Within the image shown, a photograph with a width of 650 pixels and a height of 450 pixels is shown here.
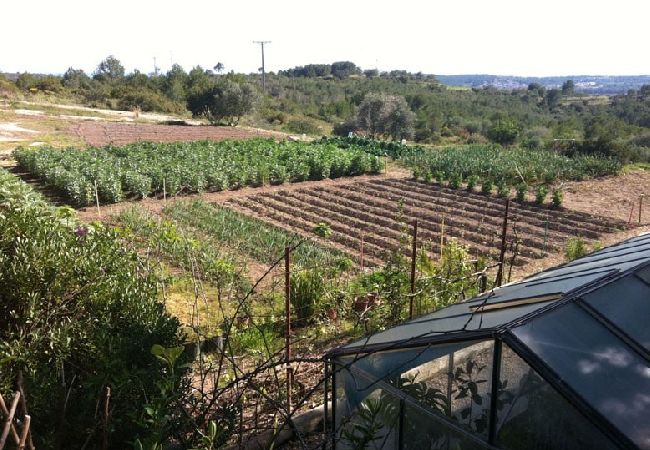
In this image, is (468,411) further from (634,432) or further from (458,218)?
(458,218)

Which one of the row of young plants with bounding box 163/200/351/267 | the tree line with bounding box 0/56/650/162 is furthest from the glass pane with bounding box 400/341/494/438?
the tree line with bounding box 0/56/650/162

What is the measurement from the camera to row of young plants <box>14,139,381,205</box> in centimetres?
1792

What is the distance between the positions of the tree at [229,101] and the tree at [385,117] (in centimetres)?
986

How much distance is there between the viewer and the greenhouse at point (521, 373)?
260 cm

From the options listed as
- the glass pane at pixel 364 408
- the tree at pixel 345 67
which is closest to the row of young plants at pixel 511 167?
the glass pane at pixel 364 408

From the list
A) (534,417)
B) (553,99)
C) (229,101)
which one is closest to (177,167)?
(534,417)

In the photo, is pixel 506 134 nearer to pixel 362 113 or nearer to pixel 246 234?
pixel 362 113

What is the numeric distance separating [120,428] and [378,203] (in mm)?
15047

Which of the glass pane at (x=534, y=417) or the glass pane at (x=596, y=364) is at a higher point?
the glass pane at (x=596, y=364)

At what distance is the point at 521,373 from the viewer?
2729 millimetres

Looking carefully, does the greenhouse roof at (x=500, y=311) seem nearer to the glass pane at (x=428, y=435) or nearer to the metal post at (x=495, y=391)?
the metal post at (x=495, y=391)

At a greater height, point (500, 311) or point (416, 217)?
point (500, 311)

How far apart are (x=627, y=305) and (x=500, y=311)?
84 centimetres

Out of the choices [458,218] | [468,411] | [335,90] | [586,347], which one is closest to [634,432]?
[586,347]
